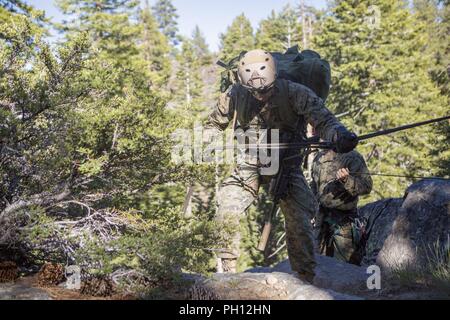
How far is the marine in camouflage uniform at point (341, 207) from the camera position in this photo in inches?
360

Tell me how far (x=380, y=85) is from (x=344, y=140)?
918 inches

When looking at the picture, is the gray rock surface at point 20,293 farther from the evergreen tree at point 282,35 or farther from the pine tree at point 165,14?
the pine tree at point 165,14

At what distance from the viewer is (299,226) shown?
18.9ft

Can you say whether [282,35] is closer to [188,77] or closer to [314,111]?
[188,77]

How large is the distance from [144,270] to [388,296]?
2887 millimetres

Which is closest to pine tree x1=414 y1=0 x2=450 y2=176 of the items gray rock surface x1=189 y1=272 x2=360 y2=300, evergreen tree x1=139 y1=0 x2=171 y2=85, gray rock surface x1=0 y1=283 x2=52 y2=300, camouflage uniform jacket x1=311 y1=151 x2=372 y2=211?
camouflage uniform jacket x1=311 y1=151 x2=372 y2=211

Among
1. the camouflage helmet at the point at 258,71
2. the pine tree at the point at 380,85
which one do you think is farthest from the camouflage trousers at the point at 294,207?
the pine tree at the point at 380,85

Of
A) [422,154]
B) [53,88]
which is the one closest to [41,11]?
[53,88]

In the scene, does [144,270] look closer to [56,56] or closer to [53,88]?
[53,88]

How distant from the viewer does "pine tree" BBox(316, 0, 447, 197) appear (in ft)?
80.1

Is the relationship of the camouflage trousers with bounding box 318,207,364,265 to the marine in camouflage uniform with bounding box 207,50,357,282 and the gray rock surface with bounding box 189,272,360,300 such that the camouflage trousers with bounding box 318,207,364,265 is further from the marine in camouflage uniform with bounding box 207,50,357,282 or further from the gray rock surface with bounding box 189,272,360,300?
the gray rock surface with bounding box 189,272,360,300

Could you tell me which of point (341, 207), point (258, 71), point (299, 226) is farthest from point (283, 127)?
point (341, 207)

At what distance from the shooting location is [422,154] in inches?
966
